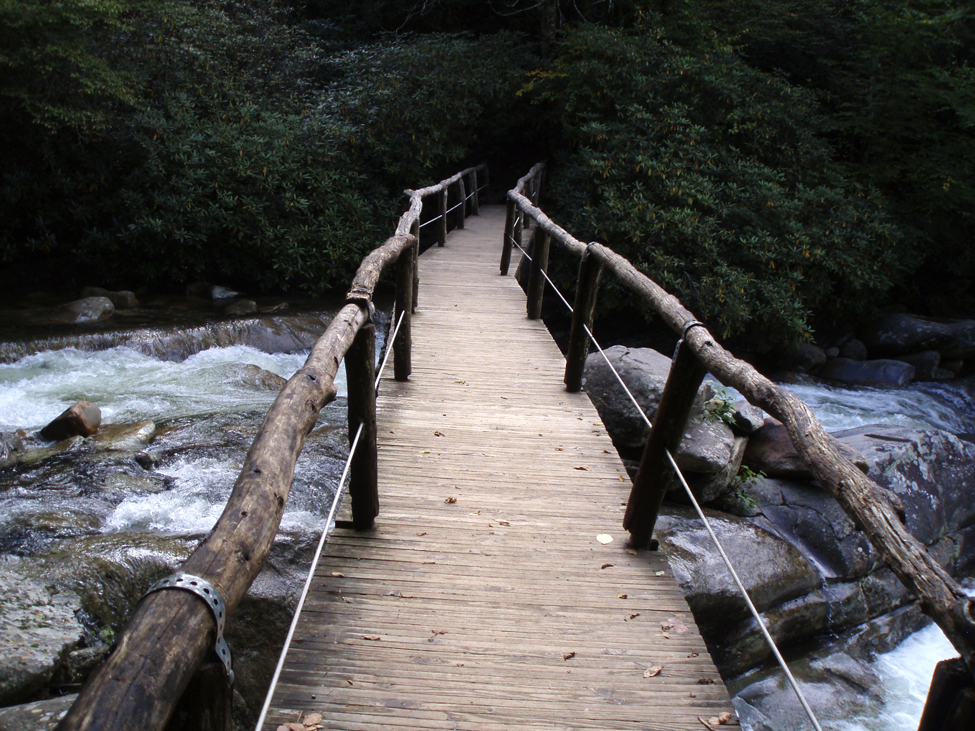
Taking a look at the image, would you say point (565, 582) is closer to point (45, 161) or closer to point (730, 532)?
point (730, 532)

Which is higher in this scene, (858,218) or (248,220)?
(858,218)

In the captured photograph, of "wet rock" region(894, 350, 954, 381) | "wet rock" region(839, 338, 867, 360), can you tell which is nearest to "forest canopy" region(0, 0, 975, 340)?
"wet rock" region(839, 338, 867, 360)

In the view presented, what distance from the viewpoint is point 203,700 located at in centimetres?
104

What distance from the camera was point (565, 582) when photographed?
2.50 m

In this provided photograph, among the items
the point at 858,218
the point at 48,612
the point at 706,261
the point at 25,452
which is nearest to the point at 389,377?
the point at 48,612

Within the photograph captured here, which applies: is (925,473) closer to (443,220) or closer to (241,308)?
(443,220)

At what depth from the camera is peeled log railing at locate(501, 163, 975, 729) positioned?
1131 mm

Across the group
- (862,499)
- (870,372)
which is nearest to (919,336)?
(870,372)

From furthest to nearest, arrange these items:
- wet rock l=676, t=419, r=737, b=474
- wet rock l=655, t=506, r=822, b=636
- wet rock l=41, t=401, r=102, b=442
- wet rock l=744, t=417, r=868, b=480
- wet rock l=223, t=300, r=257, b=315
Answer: wet rock l=223, t=300, r=257, b=315 → wet rock l=744, t=417, r=868, b=480 → wet rock l=41, t=401, r=102, b=442 → wet rock l=676, t=419, r=737, b=474 → wet rock l=655, t=506, r=822, b=636

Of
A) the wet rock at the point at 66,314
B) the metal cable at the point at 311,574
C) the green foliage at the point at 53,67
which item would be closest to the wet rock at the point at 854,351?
the metal cable at the point at 311,574

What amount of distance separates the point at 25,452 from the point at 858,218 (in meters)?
11.4

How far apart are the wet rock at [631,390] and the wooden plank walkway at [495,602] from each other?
1.14m

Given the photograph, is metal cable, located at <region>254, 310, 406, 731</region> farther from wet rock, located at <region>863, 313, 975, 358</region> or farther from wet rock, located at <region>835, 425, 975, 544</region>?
wet rock, located at <region>863, 313, 975, 358</region>

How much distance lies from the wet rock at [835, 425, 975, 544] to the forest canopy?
3295 mm
